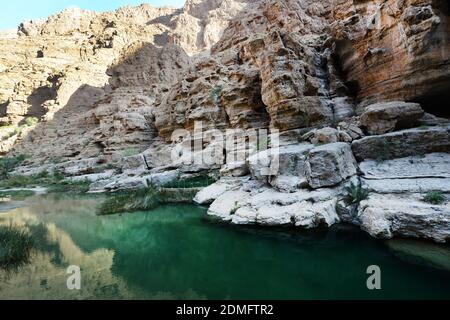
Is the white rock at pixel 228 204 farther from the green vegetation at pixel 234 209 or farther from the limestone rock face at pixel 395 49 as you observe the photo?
the limestone rock face at pixel 395 49

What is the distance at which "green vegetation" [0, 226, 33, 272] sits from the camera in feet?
18.7

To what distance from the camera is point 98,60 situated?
140 ft

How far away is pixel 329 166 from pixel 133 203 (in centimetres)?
874

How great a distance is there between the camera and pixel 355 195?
7742 mm

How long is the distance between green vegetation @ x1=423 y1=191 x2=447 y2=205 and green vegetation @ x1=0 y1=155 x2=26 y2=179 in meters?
34.2

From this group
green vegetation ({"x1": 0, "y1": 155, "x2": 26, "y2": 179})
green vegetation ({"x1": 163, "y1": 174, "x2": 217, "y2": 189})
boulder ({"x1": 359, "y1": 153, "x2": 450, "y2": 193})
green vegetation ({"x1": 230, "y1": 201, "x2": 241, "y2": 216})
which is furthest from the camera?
green vegetation ({"x1": 0, "y1": 155, "x2": 26, "y2": 179})

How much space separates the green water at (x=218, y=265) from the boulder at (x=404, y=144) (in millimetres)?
3539

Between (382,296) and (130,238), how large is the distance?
6.95 m

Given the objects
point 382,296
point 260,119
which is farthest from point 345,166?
point 260,119

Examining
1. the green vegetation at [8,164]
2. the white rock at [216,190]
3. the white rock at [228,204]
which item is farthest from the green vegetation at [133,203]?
the green vegetation at [8,164]

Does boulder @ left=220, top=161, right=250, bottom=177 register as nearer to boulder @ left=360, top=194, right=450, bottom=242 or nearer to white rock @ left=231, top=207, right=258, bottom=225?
white rock @ left=231, top=207, right=258, bottom=225

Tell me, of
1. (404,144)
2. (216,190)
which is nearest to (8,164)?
(216,190)

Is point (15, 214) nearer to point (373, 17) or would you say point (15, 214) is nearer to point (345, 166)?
point (345, 166)

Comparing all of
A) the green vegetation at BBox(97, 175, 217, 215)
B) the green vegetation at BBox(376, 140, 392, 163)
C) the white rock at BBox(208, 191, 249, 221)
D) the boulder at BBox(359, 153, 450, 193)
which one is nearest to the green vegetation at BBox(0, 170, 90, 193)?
the green vegetation at BBox(97, 175, 217, 215)
